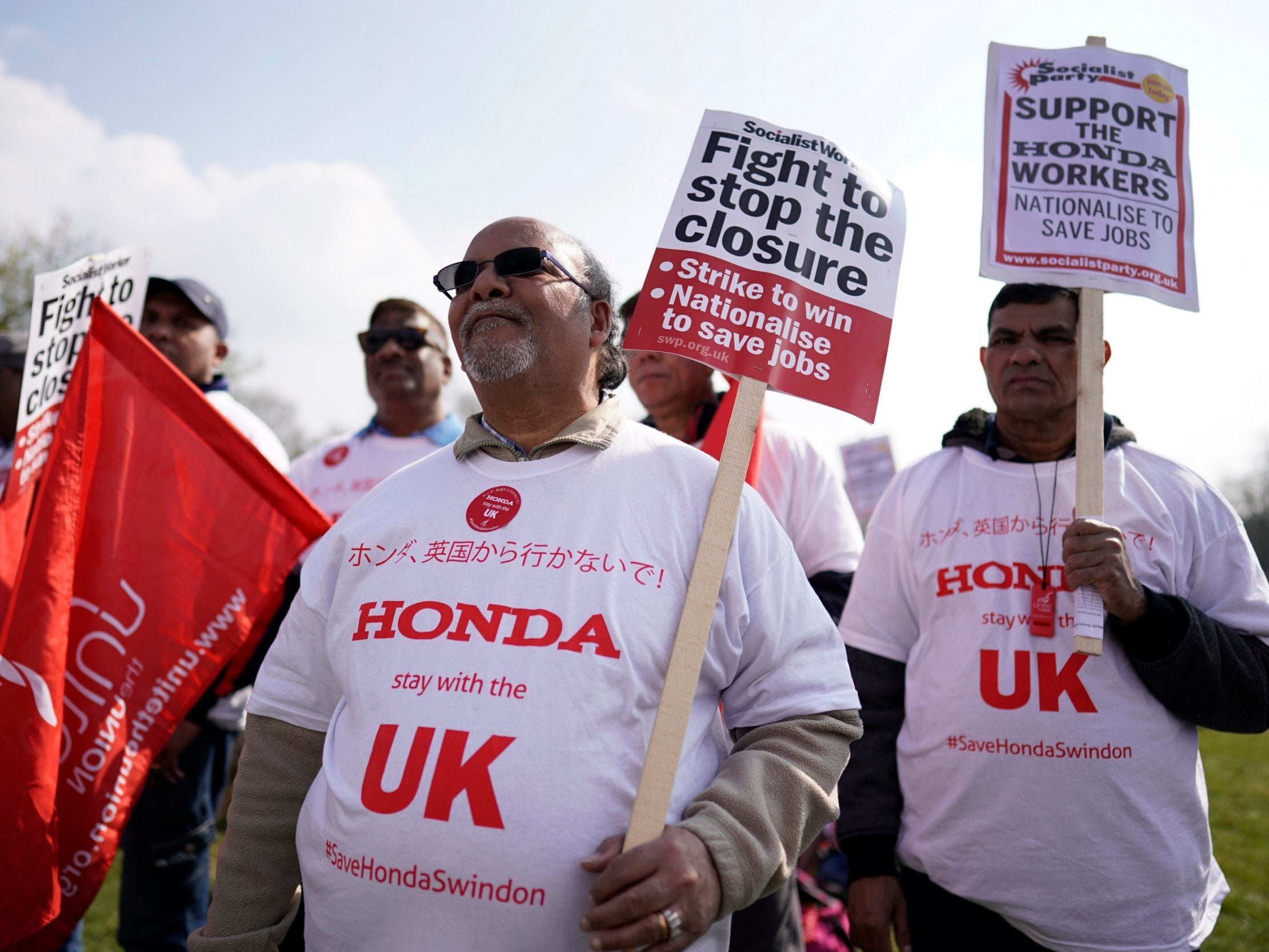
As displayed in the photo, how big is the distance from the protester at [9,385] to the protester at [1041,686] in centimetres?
377

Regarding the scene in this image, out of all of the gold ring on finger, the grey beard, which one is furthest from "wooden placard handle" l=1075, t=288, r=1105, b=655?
the grey beard

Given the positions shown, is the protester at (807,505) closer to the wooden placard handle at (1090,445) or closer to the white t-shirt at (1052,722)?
the white t-shirt at (1052,722)

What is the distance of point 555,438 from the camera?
2.02m

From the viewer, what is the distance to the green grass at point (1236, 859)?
4668 mm

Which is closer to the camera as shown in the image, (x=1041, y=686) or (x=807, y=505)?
(x=1041, y=686)

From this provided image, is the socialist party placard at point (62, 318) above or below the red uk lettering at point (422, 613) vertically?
above

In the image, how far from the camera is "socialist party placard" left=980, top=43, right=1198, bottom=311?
2.59 m

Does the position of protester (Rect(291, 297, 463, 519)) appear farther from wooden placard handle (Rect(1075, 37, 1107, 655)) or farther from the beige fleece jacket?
wooden placard handle (Rect(1075, 37, 1107, 655))

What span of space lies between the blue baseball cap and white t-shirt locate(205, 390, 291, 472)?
323 mm

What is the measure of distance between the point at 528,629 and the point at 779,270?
99cm

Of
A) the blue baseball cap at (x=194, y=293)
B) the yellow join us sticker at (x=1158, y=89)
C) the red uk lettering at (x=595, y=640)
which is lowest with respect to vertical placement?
the red uk lettering at (x=595, y=640)

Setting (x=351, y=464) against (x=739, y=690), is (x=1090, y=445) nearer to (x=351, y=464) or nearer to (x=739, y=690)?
(x=739, y=690)

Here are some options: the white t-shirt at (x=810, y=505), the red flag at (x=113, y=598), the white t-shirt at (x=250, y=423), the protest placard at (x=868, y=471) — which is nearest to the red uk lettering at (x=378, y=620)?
the red flag at (x=113, y=598)

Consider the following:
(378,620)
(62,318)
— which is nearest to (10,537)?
(62,318)
